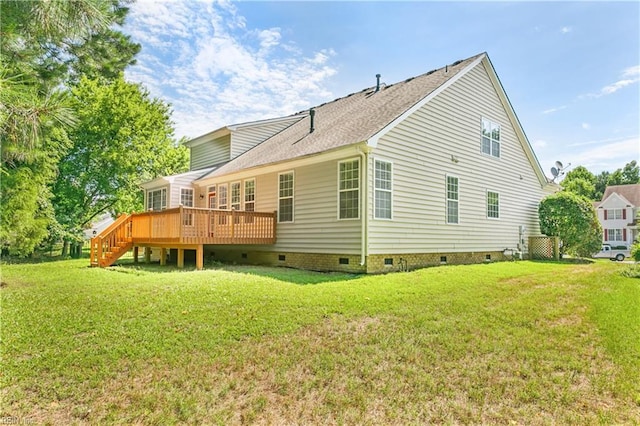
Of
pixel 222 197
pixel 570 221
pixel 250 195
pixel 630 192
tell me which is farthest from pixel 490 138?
pixel 630 192

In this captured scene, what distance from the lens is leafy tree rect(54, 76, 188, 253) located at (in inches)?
776

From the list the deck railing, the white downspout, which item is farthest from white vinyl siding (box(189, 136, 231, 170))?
the white downspout

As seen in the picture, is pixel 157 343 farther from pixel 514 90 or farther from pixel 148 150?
pixel 148 150

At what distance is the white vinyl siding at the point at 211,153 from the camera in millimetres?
18438

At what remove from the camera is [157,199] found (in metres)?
17.7

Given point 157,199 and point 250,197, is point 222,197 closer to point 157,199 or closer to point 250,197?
point 250,197

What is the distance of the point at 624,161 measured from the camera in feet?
190

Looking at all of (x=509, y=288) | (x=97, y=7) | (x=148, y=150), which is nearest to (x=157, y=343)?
(x=97, y=7)

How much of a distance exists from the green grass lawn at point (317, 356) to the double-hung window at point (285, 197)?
500cm

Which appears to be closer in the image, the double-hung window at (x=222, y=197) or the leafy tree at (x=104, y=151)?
the double-hung window at (x=222, y=197)

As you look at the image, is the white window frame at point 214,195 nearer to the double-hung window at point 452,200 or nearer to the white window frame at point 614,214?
the double-hung window at point 452,200

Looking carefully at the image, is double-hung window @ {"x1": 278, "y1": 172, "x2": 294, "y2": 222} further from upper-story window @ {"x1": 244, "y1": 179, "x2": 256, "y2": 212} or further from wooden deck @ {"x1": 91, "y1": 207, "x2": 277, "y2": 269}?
upper-story window @ {"x1": 244, "y1": 179, "x2": 256, "y2": 212}

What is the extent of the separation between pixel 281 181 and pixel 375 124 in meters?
3.61

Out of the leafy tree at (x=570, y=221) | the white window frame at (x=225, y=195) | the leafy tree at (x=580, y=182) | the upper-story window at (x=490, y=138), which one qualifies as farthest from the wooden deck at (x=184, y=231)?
the leafy tree at (x=580, y=182)
